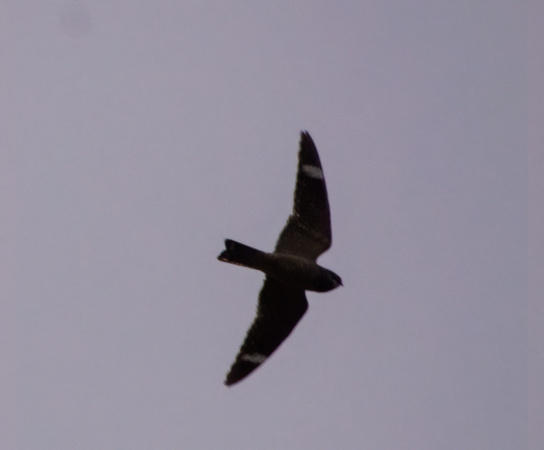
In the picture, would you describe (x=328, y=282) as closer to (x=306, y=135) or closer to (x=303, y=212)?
(x=303, y=212)

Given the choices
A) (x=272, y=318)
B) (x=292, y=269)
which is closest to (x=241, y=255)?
(x=292, y=269)

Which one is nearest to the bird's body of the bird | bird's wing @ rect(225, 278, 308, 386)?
the bird

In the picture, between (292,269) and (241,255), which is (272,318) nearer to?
(292,269)

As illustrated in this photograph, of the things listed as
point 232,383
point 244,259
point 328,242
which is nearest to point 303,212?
point 328,242

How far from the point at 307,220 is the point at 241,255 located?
1.36m

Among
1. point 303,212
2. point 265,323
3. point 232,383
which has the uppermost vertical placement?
point 303,212

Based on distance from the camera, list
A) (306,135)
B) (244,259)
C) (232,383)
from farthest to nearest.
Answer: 1. (306,135)
2. (232,383)
3. (244,259)

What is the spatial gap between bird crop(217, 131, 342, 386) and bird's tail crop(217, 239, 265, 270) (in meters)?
0.29

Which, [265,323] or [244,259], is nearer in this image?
[244,259]

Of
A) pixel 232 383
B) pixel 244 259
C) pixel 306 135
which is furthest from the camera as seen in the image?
pixel 306 135

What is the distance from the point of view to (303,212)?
9.19 metres

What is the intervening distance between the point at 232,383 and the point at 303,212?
90.6 inches

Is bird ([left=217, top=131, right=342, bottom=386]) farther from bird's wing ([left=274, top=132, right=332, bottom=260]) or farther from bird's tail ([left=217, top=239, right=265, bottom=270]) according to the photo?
bird's tail ([left=217, top=239, right=265, bottom=270])

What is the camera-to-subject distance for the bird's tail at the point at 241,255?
26.3 feet
